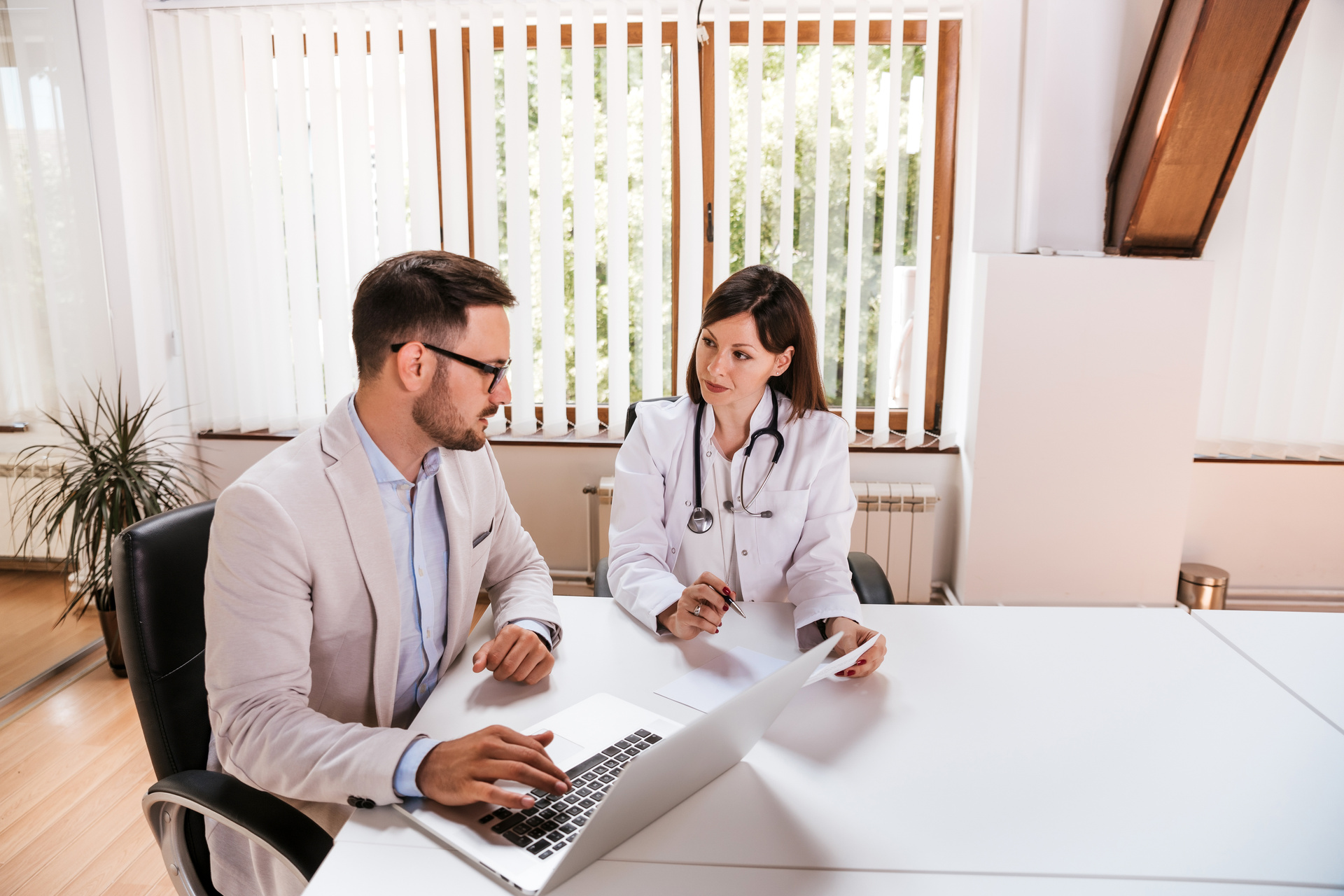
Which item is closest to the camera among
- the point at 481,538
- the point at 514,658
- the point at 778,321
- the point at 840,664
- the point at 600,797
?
the point at 600,797

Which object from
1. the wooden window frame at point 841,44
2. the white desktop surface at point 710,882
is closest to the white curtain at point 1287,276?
the wooden window frame at point 841,44

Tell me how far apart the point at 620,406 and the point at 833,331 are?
0.90 metres

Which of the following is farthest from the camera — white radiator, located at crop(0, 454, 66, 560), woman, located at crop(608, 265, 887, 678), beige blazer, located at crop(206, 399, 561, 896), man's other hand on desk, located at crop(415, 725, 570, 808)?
white radiator, located at crop(0, 454, 66, 560)

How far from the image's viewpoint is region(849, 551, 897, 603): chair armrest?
5.82 ft

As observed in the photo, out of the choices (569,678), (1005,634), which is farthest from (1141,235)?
(569,678)

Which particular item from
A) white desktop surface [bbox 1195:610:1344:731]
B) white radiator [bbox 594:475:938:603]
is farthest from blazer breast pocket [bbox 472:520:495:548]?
white radiator [bbox 594:475:938:603]

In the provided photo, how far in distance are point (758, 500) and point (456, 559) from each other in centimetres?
74

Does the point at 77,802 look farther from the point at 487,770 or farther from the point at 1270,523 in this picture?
the point at 1270,523

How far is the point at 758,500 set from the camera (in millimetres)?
1889

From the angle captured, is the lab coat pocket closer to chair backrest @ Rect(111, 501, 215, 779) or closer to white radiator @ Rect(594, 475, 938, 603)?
chair backrest @ Rect(111, 501, 215, 779)

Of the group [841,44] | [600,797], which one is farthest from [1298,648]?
[841,44]

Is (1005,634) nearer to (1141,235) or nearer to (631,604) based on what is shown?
(631,604)

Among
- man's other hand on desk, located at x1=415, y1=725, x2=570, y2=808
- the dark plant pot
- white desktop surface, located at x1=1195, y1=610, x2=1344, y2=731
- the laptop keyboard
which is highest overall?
man's other hand on desk, located at x1=415, y1=725, x2=570, y2=808

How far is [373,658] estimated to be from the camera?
1300mm
